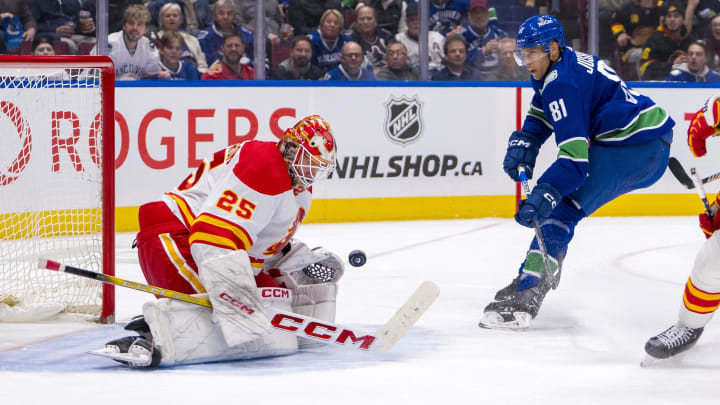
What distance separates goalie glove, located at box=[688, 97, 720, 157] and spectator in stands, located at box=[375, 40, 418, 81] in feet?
11.4

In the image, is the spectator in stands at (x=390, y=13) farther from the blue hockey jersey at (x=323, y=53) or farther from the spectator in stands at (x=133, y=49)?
the spectator in stands at (x=133, y=49)

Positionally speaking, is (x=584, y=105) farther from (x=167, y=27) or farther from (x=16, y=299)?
(x=167, y=27)

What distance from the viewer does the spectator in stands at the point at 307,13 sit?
6.08 meters

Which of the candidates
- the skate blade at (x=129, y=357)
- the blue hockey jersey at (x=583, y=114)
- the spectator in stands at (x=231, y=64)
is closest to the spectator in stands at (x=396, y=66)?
the spectator in stands at (x=231, y=64)

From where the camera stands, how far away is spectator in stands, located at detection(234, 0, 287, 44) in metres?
5.92

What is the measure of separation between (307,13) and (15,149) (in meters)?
2.59

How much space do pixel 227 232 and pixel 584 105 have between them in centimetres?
132

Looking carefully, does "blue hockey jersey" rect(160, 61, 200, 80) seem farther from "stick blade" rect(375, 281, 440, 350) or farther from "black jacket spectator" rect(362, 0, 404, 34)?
"stick blade" rect(375, 281, 440, 350)

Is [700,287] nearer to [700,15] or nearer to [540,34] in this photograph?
[540,34]

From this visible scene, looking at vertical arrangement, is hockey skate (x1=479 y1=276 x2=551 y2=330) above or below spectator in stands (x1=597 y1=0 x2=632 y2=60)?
below

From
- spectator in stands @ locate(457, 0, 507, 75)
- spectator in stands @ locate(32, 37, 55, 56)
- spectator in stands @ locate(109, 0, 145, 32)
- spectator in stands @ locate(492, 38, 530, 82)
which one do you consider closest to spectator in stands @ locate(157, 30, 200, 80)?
spectator in stands @ locate(109, 0, 145, 32)

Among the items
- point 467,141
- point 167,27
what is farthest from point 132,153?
point 467,141

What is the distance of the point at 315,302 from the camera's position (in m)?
2.99

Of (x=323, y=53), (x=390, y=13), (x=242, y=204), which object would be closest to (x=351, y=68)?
(x=323, y=53)
